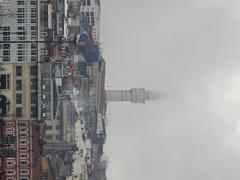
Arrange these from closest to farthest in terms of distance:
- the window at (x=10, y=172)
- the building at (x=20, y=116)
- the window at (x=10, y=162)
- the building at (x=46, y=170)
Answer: the window at (x=10, y=172) → the window at (x=10, y=162) → the building at (x=20, y=116) → the building at (x=46, y=170)

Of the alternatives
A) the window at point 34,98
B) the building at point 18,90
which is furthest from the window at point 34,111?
the window at point 34,98

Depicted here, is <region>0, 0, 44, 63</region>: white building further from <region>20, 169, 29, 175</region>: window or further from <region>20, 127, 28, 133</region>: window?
<region>20, 169, 29, 175</region>: window

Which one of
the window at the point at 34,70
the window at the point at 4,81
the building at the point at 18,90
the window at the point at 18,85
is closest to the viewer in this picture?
the window at the point at 4,81

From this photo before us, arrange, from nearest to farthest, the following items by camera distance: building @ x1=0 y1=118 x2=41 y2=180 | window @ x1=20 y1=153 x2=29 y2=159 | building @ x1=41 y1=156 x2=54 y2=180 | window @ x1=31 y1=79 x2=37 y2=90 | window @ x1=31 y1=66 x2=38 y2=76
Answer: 1. building @ x1=0 y1=118 x2=41 y2=180
2. window @ x1=20 y1=153 x2=29 y2=159
3. window @ x1=31 y1=79 x2=37 y2=90
4. window @ x1=31 y1=66 x2=38 y2=76
5. building @ x1=41 y1=156 x2=54 y2=180

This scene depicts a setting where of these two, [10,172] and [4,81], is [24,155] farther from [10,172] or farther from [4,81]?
[4,81]

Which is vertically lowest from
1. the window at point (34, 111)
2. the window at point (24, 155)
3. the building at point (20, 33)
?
the window at point (24, 155)

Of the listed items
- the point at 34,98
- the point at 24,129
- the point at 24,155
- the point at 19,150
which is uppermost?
the point at 34,98

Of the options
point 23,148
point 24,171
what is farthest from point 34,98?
point 24,171

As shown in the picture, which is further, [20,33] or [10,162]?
[20,33]

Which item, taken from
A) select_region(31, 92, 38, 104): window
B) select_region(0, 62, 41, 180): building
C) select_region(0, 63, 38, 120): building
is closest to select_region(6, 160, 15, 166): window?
select_region(0, 62, 41, 180): building

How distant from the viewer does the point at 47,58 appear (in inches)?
6127

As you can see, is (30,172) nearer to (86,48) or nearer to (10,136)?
(10,136)

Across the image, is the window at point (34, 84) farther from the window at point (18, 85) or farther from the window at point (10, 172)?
the window at point (10, 172)

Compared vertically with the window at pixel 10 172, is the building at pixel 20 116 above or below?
above
